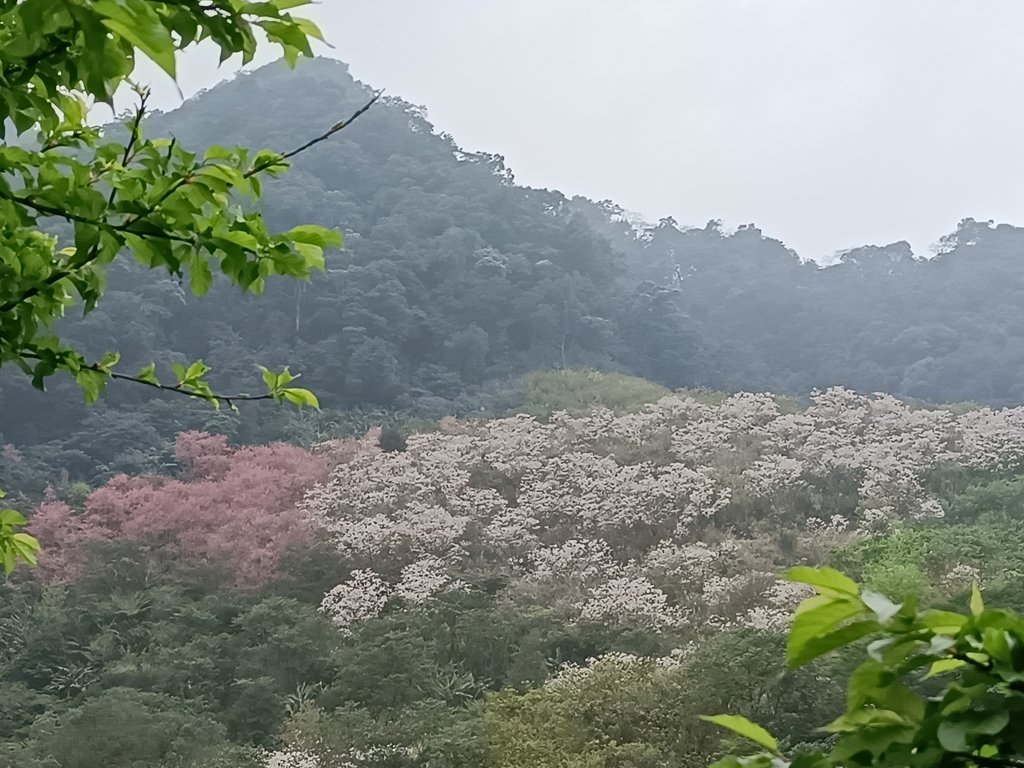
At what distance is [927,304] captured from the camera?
11.3 metres

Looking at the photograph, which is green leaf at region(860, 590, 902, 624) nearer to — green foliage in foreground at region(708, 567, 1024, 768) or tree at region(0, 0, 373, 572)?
green foliage in foreground at region(708, 567, 1024, 768)

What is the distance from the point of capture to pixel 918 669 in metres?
0.38

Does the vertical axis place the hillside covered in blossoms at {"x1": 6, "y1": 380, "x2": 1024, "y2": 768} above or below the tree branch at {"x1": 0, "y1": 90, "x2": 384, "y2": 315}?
below

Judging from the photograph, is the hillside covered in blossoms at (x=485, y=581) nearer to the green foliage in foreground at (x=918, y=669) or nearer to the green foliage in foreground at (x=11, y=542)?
the green foliage in foreground at (x=11, y=542)

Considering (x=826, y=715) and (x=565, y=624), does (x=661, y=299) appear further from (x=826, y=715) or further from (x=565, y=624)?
(x=826, y=715)

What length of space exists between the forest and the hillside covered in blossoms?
2 cm

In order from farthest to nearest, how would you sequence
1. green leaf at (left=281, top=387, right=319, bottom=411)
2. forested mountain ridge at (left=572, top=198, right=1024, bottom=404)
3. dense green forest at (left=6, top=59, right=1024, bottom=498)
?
1. forested mountain ridge at (left=572, top=198, right=1024, bottom=404)
2. dense green forest at (left=6, top=59, right=1024, bottom=498)
3. green leaf at (left=281, top=387, right=319, bottom=411)

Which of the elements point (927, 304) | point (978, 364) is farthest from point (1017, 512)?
point (927, 304)

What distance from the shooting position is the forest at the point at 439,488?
2.60ft

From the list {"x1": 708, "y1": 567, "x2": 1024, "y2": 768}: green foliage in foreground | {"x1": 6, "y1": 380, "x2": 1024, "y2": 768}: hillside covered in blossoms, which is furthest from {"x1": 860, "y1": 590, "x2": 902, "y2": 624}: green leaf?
{"x1": 6, "y1": 380, "x2": 1024, "y2": 768}: hillside covered in blossoms

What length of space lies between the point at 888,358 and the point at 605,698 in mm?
7545

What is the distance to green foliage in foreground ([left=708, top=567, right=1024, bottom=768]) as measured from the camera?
1.21ft

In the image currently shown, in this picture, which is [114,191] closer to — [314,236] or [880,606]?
[314,236]

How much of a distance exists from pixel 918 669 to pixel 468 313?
1003 cm
